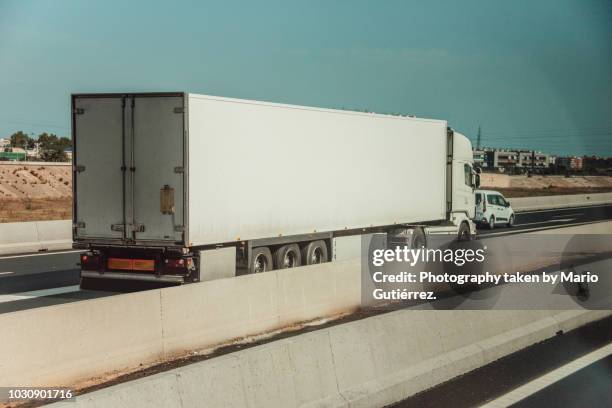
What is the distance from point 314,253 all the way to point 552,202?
160ft

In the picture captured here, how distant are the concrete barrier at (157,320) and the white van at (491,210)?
29606 mm

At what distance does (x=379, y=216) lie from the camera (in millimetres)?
23781

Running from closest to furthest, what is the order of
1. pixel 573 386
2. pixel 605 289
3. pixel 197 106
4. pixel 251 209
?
pixel 573 386 < pixel 605 289 < pixel 197 106 < pixel 251 209

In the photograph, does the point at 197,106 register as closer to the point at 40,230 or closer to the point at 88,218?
the point at 88,218

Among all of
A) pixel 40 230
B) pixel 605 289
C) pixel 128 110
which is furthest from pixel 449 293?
pixel 40 230

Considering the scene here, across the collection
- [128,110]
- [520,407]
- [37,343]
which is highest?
[128,110]

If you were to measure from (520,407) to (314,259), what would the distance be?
1230 centimetres

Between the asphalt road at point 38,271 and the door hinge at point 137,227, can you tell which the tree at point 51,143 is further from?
the door hinge at point 137,227

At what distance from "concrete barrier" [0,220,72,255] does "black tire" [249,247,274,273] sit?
11182 millimetres

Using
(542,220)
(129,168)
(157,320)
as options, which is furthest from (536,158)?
(542,220)

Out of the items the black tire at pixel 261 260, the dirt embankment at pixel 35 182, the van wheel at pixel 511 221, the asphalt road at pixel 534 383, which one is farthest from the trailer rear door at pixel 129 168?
the dirt embankment at pixel 35 182

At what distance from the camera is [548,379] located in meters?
10.3

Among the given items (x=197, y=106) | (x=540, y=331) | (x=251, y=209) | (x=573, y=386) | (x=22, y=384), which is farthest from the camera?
(x=251, y=209)

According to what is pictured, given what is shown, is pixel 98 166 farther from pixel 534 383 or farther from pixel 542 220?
pixel 542 220
